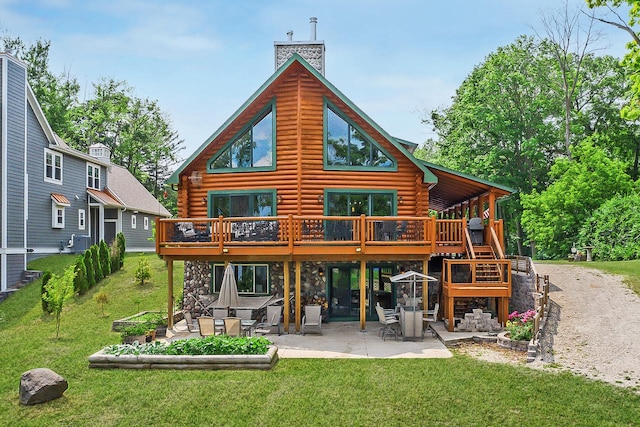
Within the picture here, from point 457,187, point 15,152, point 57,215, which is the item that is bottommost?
point 57,215

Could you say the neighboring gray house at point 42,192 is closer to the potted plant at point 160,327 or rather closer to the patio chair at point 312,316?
the potted plant at point 160,327

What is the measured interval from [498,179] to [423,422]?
97.2 feet

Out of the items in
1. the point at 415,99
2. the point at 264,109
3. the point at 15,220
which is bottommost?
the point at 15,220

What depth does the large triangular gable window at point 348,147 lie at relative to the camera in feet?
54.2

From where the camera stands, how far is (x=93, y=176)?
29719 millimetres

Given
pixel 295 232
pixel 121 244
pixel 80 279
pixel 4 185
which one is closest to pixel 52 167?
pixel 4 185

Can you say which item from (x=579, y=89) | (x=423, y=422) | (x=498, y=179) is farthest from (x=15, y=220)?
(x=579, y=89)

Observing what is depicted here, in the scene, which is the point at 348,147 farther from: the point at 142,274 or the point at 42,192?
the point at 42,192

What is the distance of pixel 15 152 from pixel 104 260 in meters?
6.03

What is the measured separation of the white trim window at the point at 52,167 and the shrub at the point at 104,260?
5.28 metres

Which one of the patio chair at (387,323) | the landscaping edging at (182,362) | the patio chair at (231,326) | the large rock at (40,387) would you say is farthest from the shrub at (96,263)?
the patio chair at (387,323)

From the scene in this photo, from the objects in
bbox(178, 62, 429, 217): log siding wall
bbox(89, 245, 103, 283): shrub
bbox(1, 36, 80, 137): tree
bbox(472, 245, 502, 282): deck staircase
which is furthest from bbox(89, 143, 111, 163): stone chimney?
bbox(472, 245, 502, 282): deck staircase

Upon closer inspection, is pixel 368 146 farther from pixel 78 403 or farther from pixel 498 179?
pixel 498 179

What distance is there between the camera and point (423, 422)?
778 cm
